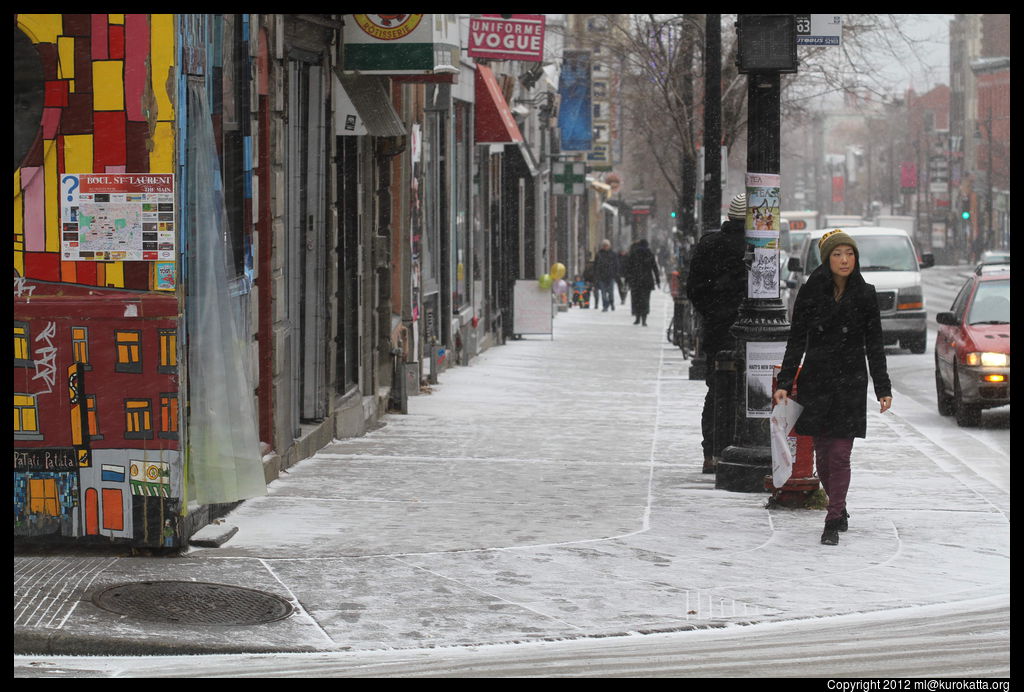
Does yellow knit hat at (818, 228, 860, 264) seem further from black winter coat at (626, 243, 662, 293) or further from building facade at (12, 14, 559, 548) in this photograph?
black winter coat at (626, 243, 662, 293)

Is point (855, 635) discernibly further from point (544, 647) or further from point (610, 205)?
point (610, 205)

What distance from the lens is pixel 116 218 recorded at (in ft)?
25.4

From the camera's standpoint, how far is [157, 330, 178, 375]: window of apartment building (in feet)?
25.6

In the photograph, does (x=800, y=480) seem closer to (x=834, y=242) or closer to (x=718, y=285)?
(x=834, y=242)

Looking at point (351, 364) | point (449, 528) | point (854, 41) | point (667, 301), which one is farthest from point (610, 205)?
point (449, 528)

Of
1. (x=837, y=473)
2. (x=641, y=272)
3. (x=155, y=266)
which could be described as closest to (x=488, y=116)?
(x=641, y=272)

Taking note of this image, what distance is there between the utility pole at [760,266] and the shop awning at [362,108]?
348 centimetres

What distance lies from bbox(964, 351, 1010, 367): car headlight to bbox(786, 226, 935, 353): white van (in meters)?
9.23

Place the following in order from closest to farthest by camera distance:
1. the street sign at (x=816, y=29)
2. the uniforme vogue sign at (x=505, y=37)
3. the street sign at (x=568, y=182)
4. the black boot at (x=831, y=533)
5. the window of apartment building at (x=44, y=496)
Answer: the window of apartment building at (x=44, y=496) < the black boot at (x=831, y=533) < the street sign at (x=816, y=29) < the uniforme vogue sign at (x=505, y=37) < the street sign at (x=568, y=182)

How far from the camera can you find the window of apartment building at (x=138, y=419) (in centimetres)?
786

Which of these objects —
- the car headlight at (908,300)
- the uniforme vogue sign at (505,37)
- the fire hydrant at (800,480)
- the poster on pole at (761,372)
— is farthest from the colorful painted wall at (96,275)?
the car headlight at (908,300)

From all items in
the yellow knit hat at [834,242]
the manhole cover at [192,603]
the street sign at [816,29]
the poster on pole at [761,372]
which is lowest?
the manhole cover at [192,603]

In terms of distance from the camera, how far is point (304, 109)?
1205 cm

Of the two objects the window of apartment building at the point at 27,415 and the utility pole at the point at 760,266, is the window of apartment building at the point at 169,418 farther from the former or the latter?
the utility pole at the point at 760,266
